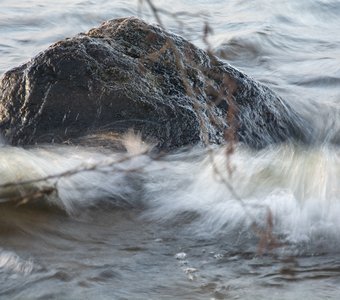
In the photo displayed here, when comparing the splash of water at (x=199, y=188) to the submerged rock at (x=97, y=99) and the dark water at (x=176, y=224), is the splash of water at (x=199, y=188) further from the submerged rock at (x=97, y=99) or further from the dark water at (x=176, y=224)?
the submerged rock at (x=97, y=99)

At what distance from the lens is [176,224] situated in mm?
4184

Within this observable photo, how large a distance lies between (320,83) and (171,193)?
3.67 meters

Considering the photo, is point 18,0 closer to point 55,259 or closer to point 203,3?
point 203,3

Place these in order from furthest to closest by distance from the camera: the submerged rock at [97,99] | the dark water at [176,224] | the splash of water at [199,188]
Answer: the submerged rock at [97,99] < the splash of water at [199,188] < the dark water at [176,224]

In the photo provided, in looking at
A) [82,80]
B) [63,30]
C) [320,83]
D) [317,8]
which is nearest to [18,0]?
[63,30]

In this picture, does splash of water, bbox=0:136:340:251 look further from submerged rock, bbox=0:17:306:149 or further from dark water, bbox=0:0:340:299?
submerged rock, bbox=0:17:306:149

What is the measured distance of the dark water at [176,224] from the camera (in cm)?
342

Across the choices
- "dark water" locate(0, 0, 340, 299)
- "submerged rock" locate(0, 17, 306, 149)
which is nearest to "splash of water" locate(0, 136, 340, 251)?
"dark water" locate(0, 0, 340, 299)

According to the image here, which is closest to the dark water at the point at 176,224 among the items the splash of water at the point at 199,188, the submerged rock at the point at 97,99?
the splash of water at the point at 199,188

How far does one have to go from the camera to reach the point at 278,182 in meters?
4.77

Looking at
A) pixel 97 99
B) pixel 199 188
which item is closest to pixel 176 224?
pixel 199 188

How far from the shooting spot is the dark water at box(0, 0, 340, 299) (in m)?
3.42

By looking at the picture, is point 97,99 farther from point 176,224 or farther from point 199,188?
point 176,224

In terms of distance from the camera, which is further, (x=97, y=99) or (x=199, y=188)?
(x=97, y=99)
